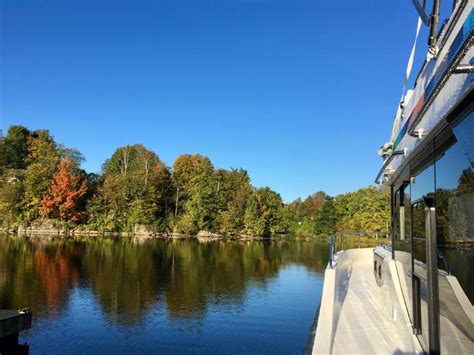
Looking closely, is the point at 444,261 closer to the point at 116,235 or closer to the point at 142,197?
the point at 142,197

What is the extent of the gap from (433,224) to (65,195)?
4947 centimetres

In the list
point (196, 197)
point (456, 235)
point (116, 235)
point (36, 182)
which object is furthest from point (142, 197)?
point (456, 235)

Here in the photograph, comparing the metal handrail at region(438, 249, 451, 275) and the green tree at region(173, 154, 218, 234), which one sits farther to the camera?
the green tree at region(173, 154, 218, 234)

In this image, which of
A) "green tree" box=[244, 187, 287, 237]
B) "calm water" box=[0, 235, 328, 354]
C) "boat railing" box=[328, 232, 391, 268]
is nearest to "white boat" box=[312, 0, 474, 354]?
"boat railing" box=[328, 232, 391, 268]

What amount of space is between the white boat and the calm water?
652cm

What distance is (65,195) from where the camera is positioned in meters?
47.5

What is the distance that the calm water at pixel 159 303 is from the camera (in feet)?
35.6

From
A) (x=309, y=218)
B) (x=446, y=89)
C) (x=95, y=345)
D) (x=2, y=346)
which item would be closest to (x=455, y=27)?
(x=446, y=89)

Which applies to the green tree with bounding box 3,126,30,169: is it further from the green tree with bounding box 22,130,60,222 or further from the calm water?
the calm water

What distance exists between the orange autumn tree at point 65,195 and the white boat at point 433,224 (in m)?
47.0

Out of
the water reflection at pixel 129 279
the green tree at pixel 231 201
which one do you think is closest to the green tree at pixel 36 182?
the water reflection at pixel 129 279

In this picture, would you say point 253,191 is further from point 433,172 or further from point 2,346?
point 433,172

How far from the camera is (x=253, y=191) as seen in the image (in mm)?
58969

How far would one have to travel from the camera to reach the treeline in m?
47.6
